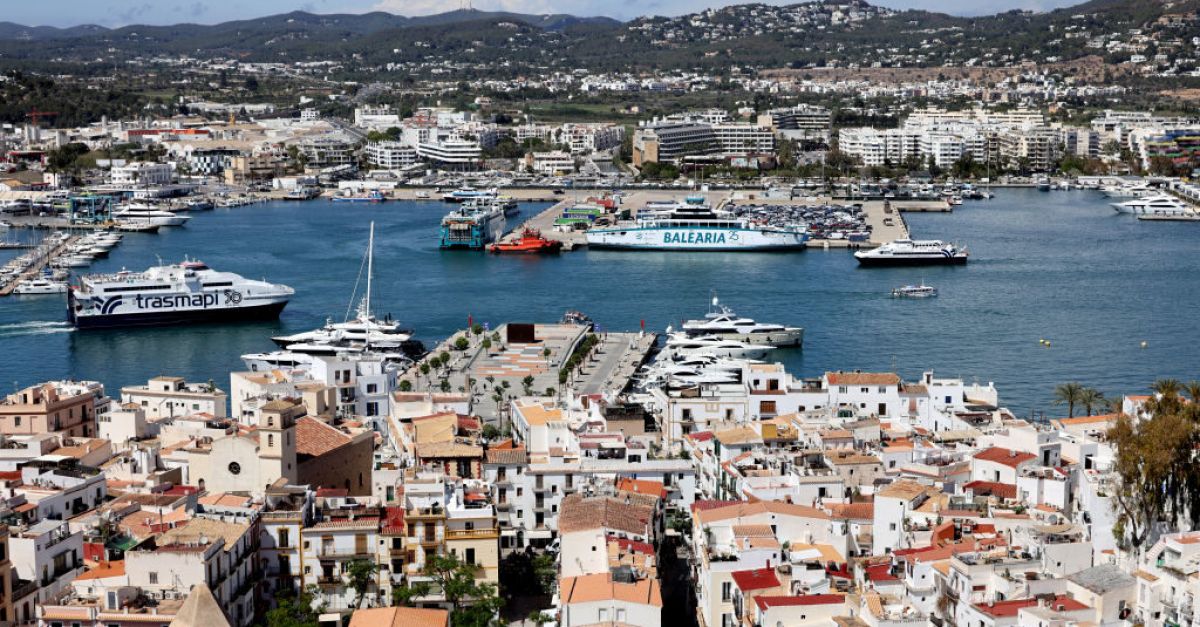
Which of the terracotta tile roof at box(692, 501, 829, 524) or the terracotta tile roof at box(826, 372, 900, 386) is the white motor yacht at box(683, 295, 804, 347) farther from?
the terracotta tile roof at box(692, 501, 829, 524)

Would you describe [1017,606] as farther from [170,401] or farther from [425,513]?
[170,401]

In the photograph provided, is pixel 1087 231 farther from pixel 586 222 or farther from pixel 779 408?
pixel 779 408

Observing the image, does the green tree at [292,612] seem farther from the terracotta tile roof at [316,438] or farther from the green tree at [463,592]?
the terracotta tile roof at [316,438]

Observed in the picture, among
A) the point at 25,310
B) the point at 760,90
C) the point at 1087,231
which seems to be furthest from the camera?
the point at 760,90

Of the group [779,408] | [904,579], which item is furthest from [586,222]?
[904,579]

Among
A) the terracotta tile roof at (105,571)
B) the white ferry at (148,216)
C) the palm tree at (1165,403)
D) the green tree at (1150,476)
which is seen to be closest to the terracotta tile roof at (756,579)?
the green tree at (1150,476)

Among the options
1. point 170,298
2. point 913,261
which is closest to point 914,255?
point 913,261
